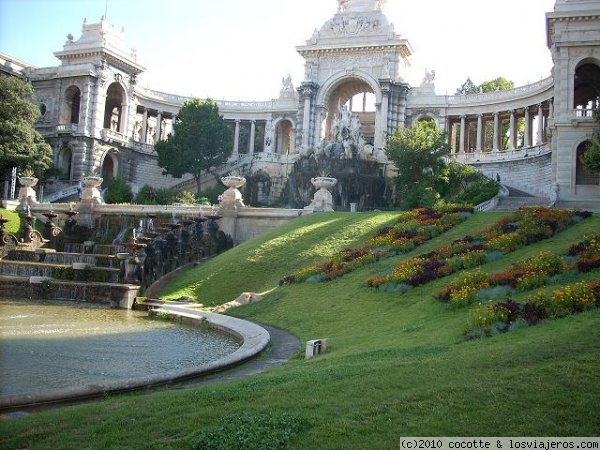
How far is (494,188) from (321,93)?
29.6 metres

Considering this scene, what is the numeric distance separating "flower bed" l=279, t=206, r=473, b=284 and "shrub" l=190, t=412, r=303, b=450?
15.2 m

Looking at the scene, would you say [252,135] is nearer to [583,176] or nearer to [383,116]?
[383,116]

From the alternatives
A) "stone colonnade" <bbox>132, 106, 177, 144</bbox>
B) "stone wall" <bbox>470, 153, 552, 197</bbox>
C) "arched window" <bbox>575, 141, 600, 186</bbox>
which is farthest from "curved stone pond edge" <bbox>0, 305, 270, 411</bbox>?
"stone colonnade" <bbox>132, 106, 177, 144</bbox>

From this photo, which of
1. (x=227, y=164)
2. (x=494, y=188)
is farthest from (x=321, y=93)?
(x=494, y=188)

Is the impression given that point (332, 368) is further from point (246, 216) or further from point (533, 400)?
point (246, 216)

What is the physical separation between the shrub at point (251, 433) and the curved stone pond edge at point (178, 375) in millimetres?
3094

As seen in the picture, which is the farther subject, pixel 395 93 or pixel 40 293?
pixel 395 93

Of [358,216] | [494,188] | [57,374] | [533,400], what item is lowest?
[57,374]

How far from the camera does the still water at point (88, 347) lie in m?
11.1

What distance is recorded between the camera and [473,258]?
1969 centimetres

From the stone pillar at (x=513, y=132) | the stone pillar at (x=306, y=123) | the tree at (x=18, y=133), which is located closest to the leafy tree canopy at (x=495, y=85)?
the stone pillar at (x=513, y=132)

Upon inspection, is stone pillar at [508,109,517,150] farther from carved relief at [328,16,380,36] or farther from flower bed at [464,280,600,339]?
flower bed at [464,280,600,339]

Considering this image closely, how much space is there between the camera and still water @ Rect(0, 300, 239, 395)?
11141 mm

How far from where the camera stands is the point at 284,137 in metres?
78.0
